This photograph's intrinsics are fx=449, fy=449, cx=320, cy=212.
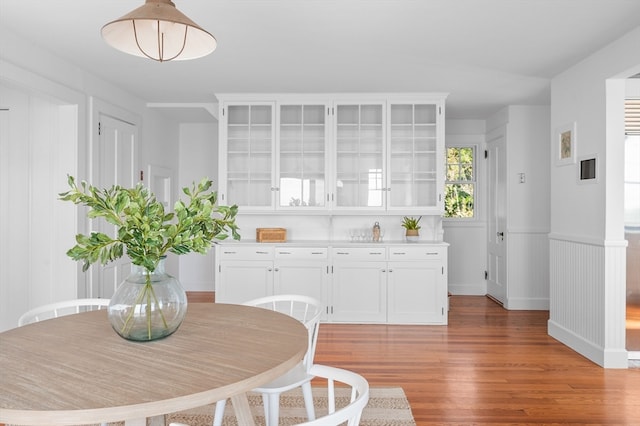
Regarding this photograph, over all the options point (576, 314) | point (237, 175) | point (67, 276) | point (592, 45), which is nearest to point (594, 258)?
point (576, 314)

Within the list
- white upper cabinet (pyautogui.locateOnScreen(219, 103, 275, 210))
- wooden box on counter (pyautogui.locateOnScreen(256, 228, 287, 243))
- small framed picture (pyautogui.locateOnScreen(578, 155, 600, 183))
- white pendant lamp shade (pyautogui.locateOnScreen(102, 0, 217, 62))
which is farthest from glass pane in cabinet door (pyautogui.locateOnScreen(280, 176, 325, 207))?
white pendant lamp shade (pyautogui.locateOnScreen(102, 0, 217, 62))

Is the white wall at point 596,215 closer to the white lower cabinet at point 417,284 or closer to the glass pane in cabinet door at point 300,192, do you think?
the white lower cabinet at point 417,284

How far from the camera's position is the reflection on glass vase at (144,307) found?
5.14 feet

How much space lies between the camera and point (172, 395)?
3.87ft

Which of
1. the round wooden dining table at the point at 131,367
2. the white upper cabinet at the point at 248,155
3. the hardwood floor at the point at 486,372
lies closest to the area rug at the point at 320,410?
the hardwood floor at the point at 486,372

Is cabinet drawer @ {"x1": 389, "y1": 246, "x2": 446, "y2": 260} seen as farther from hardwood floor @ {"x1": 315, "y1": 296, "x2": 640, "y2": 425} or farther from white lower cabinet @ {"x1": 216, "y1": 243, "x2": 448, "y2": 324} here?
hardwood floor @ {"x1": 315, "y1": 296, "x2": 640, "y2": 425}

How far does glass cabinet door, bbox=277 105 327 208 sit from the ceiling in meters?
0.33

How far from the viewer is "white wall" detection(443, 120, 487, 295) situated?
6410 mm

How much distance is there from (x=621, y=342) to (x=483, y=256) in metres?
2.92

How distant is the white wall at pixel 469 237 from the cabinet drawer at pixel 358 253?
6.41 feet

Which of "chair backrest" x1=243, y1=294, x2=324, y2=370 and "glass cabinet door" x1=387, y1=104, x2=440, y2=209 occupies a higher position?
"glass cabinet door" x1=387, y1=104, x2=440, y2=209

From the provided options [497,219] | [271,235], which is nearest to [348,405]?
[271,235]

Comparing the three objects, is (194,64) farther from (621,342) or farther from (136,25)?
(621,342)

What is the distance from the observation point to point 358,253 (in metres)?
4.86
